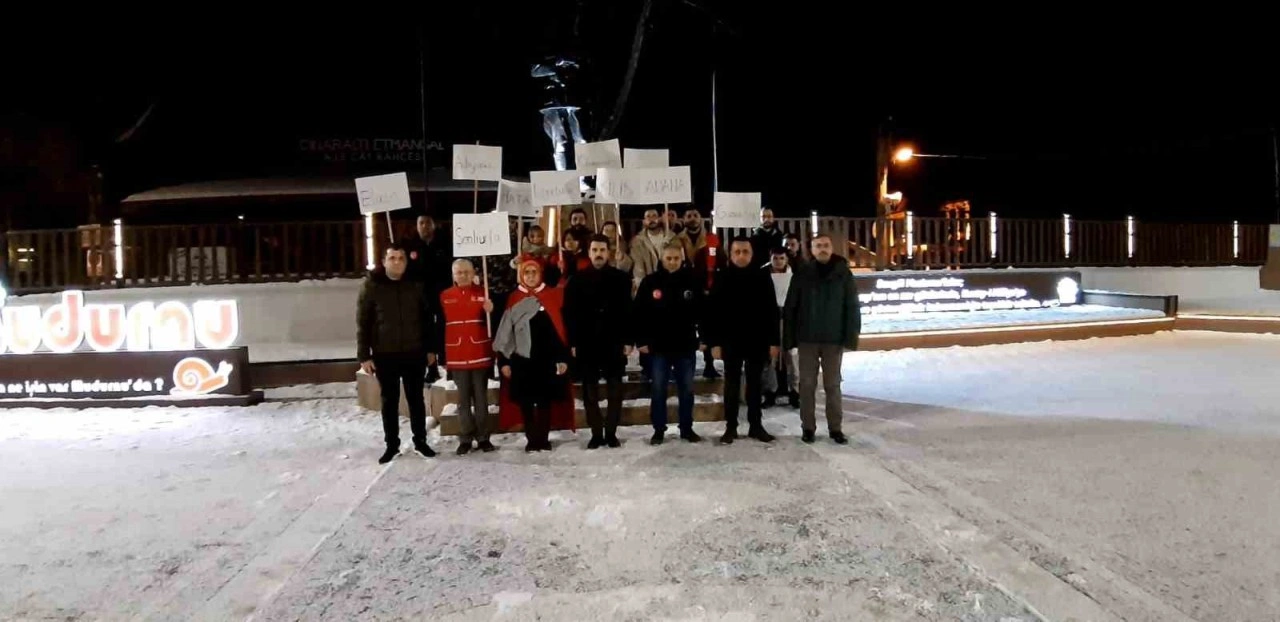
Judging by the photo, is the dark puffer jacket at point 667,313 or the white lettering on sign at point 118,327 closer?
the dark puffer jacket at point 667,313

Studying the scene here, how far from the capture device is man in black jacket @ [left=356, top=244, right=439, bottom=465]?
6473 mm

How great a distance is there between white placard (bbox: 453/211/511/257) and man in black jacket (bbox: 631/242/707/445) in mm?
1409

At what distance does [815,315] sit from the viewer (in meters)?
6.86

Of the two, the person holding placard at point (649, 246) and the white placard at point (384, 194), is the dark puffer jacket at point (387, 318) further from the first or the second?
the person holding placard at point (649, 246)

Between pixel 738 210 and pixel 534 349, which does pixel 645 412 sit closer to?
pixel 534 349

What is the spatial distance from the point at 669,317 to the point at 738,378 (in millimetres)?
820

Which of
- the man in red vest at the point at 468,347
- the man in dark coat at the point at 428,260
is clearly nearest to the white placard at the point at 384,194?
the man in dark coat at the point at 428,260

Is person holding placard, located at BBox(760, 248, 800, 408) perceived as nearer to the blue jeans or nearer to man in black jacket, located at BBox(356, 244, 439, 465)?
the blue jeans

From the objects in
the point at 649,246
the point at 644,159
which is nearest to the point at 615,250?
the point at 649,246

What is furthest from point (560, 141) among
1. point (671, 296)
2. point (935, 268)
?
point (935, 268)

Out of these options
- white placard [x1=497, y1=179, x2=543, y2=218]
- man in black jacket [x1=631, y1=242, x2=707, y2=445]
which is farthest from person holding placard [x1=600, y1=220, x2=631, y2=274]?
man in black jacket [x1=631, y1=242, x2=707, y2=445]

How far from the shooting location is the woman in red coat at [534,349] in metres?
6.66

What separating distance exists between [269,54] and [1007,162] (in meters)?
21.2

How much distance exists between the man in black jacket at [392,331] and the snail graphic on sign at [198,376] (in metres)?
3.86
